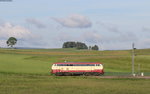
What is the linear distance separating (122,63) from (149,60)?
47.8ft

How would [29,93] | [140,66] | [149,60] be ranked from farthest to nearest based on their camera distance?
[149,60]
[140,66]
[29,93]

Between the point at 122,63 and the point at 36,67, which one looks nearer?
the point at 36,67

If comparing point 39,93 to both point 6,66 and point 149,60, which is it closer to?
point 6,66

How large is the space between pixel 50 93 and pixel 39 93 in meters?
1.11

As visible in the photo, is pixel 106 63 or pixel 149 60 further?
pixel 149 60

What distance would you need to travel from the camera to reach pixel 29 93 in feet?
110

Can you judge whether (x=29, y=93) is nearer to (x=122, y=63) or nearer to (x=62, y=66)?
(x=62, y=66)

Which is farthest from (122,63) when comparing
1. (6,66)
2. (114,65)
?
(6,66)

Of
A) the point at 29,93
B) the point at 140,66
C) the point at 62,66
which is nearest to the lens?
the point at 29,93

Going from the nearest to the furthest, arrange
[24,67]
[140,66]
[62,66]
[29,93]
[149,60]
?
[29,93], [62,66], [24,67], [140,66], [149,60]

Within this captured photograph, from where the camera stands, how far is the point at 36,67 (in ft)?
349

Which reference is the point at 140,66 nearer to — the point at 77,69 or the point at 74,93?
the point at 77,69

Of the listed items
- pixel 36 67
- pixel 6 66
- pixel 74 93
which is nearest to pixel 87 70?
pixel 36 67

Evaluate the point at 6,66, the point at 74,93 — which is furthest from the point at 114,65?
the point at 74,93
